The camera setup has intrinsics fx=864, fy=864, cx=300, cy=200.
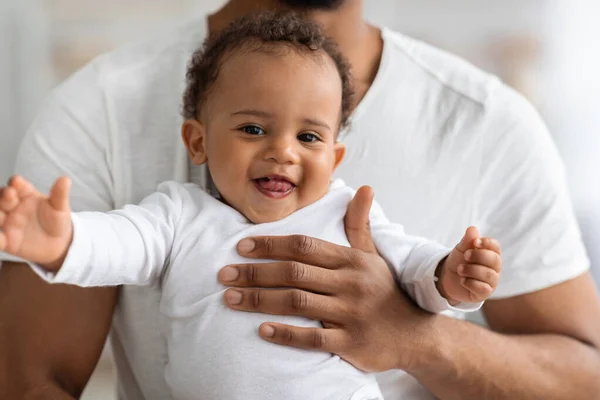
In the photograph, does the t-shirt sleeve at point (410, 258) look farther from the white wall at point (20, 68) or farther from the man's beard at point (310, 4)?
the white wall at point (20, 68)

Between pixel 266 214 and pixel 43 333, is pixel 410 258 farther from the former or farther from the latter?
pixel 43 333

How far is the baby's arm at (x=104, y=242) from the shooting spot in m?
0.85

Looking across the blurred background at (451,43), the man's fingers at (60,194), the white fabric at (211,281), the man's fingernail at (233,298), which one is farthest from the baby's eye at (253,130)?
the blurred background at (451,43)

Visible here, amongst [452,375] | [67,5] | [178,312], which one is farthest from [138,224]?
[67,5]

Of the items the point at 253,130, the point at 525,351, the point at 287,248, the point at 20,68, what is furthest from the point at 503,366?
the point at 20,68

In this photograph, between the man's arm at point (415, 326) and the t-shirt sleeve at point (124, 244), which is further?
the man's arm at point (415, 326)

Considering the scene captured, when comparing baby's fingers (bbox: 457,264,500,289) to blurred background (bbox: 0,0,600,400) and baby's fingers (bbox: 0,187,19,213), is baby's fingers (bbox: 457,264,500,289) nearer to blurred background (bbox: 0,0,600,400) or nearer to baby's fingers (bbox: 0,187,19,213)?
baby's fingers (bbox: 0,187,19,213)

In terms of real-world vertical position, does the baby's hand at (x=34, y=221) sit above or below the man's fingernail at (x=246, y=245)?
above

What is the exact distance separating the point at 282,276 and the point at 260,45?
0.30 m

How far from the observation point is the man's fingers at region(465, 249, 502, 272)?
101 cm

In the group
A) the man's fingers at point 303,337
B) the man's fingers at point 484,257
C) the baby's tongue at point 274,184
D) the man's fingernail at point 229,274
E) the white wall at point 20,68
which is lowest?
the white wall at point 20,68

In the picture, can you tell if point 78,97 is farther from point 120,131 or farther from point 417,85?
point 417,85

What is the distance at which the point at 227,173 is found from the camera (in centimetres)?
111

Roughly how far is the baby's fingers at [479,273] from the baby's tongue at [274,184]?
9.5 inches
